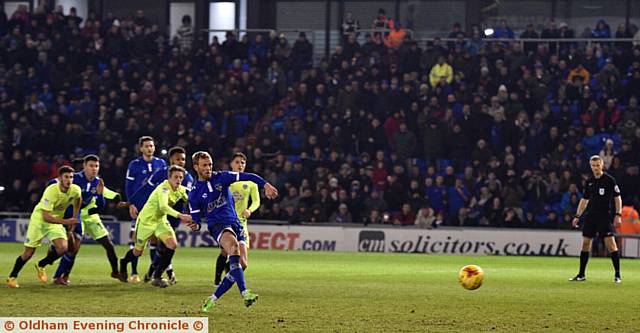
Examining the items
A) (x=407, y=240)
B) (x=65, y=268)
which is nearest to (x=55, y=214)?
(x=65, y=268)

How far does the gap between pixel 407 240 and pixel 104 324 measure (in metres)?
17.9

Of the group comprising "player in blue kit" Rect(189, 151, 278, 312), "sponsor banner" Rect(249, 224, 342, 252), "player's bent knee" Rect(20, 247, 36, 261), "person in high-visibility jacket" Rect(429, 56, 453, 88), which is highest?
"person in high-visibility jacket" Rect(429, 56, 453, 88)

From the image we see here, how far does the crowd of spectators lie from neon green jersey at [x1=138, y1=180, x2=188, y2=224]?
1198 centimetres

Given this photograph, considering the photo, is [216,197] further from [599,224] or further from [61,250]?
[599,224]

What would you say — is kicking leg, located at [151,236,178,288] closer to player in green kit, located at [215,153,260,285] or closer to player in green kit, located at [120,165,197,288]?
player in green kit, located at [120,165,197,288]

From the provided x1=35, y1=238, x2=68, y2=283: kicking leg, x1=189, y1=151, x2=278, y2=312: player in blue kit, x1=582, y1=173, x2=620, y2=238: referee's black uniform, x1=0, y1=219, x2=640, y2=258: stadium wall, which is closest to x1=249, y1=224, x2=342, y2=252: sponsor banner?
x1=0, y1=219, x2=640, y2=258: stadium wall

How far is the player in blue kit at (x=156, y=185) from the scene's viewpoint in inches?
656

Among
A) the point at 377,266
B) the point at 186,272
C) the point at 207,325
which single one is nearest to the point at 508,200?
the point at 377,266

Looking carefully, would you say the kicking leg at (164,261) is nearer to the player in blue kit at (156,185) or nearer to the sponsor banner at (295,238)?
the player in blue kit at (156,185)

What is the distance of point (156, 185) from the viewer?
17.7 metres

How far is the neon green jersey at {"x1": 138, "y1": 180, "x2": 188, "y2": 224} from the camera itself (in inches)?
656

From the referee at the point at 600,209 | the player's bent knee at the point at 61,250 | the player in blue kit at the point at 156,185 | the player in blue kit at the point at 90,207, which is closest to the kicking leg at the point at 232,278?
the player in blue kit at the point at 156,185

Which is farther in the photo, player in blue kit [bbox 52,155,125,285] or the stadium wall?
the stadium wall

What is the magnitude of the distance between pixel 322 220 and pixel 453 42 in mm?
6899
